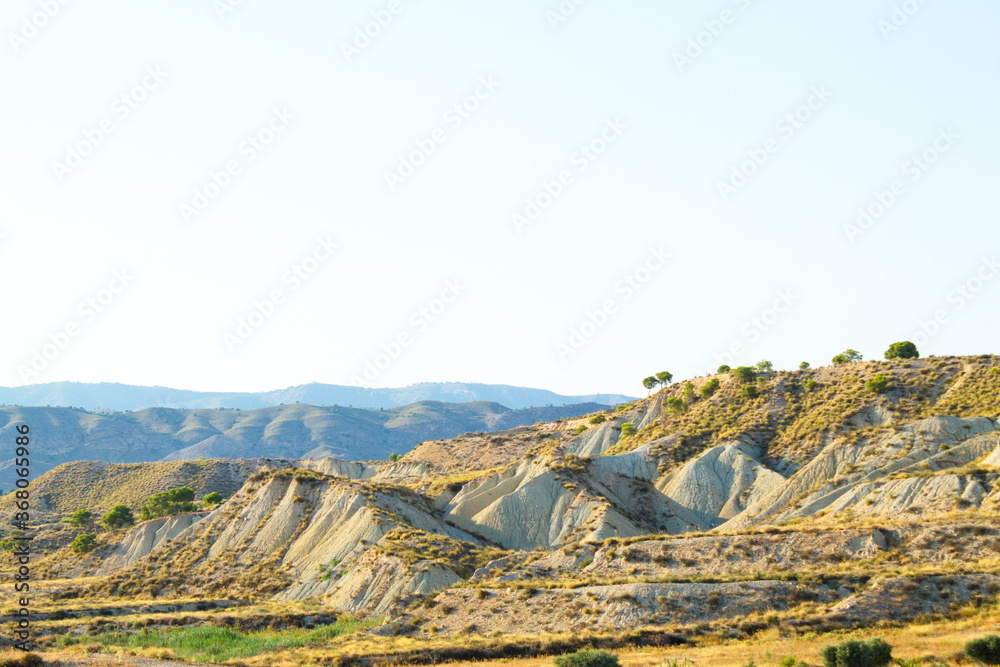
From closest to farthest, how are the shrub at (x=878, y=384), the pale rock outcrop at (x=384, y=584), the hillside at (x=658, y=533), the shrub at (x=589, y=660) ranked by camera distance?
1. the shrub at (x=589, y=660)
2. the hillside at (x=658, y=533)
3. the pale rock outcrop at (x=384, y=584)
4. the shrub at (x=878, y=384)

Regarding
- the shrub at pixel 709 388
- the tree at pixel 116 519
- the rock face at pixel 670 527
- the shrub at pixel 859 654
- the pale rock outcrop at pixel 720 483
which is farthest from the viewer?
the tree at pixel 116 519

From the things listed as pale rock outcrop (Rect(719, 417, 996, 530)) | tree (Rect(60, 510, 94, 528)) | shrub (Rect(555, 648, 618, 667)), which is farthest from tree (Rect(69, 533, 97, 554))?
shrub (Rect(555, 648, 618, 667))

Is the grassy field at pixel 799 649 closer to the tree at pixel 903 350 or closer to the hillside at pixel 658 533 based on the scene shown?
the hillside at pixel 658 533

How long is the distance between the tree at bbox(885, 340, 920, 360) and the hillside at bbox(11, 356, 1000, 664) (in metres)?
15.7

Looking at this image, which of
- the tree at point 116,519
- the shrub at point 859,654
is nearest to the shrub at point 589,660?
the shrub at point 859,654

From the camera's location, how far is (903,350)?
376ft

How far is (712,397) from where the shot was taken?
109 m

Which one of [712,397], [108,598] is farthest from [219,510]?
[712,397]

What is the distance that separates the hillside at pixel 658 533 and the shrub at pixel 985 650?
9659mm

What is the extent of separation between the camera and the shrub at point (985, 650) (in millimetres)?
31016

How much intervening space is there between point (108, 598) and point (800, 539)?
178 feet

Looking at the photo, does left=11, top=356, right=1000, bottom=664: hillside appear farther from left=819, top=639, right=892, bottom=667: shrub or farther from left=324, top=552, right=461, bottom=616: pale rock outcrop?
left=819, top=639, right=892, bottom=667: shrub

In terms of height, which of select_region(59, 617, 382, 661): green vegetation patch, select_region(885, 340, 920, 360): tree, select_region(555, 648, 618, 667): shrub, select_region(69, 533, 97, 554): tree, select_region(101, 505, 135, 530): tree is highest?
select_region(885, 340, 920, 360): tree

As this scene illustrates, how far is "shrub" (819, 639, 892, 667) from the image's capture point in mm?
32188
